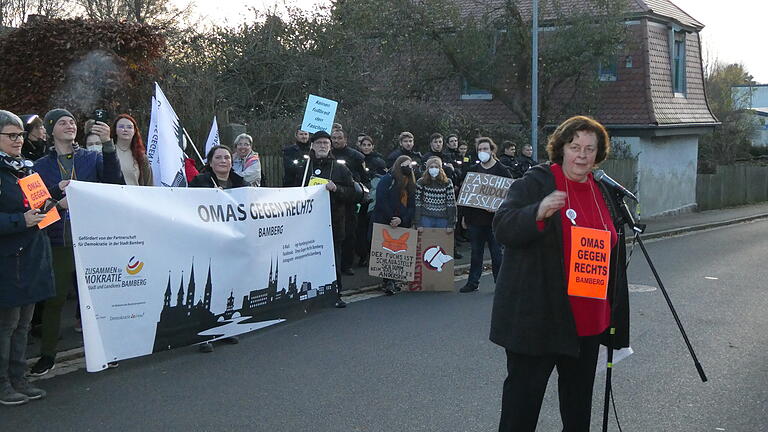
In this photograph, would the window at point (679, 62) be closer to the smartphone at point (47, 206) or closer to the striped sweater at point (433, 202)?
the striped sweater at point (433, 202)

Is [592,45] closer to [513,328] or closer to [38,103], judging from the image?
[38,103]

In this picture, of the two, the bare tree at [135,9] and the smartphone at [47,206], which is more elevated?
the bare tree at [135,9]

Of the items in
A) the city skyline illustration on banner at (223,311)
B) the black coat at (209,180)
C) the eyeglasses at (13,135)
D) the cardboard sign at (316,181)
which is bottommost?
the city skyline illustration on banner at (223,311)

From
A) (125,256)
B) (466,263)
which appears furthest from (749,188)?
(125,256)

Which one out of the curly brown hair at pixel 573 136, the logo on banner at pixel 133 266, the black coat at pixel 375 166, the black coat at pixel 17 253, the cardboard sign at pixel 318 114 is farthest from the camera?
the black coat at pixel 375 166

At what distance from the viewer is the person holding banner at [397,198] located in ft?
36.1

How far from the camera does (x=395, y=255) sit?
35.8 feet

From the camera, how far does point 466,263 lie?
44.6 ft

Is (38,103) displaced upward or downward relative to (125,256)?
upward

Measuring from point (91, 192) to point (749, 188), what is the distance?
Result: 3575 cm

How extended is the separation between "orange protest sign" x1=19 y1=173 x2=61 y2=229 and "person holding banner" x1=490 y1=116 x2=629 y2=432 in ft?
11.0

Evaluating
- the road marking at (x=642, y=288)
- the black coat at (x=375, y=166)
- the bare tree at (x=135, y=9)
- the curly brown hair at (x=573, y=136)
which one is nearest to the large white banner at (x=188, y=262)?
the curly brown hair at (x=573, y=136)

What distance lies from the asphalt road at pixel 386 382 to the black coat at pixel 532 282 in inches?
68.4

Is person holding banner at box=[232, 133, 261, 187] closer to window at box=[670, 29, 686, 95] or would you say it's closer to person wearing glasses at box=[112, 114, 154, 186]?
person wearing glasses at box=[112, 114, 154, 186]
